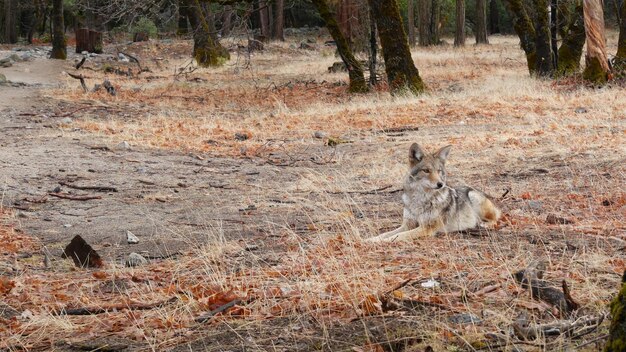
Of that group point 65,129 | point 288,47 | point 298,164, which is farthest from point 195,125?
point 288,47

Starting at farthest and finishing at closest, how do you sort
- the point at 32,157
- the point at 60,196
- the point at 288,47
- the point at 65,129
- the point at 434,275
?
the point at 288,47 < the point at 65,129 < the point at 32,157 < the point at 60,196 < the point at 434,275

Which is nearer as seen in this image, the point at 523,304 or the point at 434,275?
the point at 523,304

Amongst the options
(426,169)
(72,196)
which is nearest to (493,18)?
(72,196)

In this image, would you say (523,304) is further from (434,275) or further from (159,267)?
(159,267)

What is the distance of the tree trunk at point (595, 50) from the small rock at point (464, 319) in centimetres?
1599

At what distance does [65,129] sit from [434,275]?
1151 cm

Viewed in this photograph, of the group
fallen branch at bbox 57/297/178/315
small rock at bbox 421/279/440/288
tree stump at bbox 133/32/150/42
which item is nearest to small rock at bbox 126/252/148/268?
fallen branch at bbox 57/297/178/315

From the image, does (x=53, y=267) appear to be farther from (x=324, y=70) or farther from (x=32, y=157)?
(x=324, y=70)

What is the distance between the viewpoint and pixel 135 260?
6.66 m

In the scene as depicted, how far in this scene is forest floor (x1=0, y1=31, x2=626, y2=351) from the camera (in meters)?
4.65

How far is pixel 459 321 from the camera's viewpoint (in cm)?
445

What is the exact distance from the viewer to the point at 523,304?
184 inches

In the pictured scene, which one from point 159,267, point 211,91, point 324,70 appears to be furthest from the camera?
point 324,70

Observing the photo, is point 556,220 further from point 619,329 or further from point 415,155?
point 619,329
